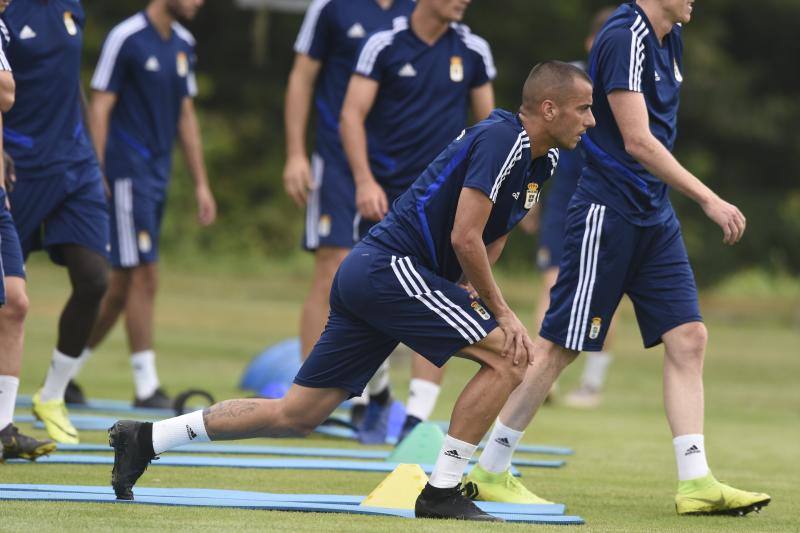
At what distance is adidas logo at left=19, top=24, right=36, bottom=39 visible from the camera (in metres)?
8.14

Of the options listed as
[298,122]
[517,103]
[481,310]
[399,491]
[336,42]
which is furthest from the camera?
[517,103]

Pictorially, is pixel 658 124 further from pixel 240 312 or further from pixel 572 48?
pixel 572 48

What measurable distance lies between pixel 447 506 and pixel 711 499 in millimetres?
1324

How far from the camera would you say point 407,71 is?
29.6 feet

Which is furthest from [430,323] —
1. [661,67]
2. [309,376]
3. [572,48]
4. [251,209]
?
[572,48]

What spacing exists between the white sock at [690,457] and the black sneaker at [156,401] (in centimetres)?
436

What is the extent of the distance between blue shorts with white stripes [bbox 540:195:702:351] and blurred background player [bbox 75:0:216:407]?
4.08 metres

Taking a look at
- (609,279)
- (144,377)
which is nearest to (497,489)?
(609,279)

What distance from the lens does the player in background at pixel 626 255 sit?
22.7 feet

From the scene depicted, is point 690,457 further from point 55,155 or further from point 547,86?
point 55,155

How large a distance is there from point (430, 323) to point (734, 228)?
1.43m

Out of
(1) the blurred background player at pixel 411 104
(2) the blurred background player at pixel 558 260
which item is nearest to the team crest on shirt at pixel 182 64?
(1) the blurred background player at pixel 411 104

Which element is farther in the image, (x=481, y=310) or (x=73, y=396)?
(x=73, y=396)

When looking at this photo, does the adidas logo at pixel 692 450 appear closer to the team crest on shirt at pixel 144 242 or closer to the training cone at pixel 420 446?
the training cone at pixel 420 446
